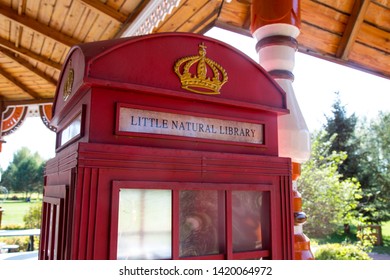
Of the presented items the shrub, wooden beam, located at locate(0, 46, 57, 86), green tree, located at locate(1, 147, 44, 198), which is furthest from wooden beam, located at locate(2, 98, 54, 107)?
green tree, located at locate(1, 147, 44, 198)

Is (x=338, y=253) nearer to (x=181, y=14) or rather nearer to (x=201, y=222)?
(x=181, y=14)

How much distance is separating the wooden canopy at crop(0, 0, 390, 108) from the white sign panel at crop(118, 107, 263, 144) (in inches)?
62.9

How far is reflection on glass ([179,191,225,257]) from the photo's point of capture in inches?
28.7

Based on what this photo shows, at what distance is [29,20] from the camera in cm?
307

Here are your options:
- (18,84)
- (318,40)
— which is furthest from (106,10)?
(18,84)

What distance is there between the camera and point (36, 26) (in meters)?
3.11

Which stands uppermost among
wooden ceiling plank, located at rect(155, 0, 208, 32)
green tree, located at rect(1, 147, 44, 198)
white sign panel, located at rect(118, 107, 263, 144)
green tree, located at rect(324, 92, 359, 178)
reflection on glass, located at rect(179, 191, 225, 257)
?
green tree, located at rect(324, 92, 359, 178)

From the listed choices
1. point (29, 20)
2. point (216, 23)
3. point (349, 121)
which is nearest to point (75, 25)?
point (29, 20)

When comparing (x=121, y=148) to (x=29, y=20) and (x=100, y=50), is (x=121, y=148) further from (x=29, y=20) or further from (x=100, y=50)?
(x=29, y=20)

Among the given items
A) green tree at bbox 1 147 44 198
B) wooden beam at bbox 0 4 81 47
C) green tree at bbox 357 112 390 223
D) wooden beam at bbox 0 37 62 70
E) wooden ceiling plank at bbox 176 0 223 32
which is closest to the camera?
wooden ceiling plank at bbox 176 0 223 32

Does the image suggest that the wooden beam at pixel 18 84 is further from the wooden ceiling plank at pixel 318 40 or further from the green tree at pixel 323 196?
the green tree at pixel 323 196

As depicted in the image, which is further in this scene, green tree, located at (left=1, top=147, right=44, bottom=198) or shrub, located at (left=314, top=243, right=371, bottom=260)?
green tree, located at (left=1, top=147, right=44, bottom=198)

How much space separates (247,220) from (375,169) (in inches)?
712

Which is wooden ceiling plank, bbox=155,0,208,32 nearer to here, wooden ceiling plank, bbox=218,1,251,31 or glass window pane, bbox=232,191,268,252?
wooden ceiling plank, bbox=218,1,251,31
